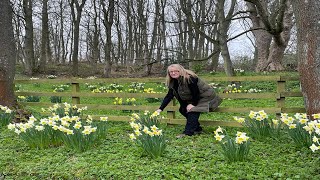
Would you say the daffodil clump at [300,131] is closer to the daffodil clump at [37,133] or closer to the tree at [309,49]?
the tree at [309,49]

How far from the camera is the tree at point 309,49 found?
12.2 feet

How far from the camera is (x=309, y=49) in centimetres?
375

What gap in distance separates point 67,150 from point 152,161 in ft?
4.20

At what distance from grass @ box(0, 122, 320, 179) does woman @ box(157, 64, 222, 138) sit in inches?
12.7

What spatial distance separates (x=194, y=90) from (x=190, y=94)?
0.40 ft

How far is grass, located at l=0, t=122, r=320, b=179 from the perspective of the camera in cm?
301

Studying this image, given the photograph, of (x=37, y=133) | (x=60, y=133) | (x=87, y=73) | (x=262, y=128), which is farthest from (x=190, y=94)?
(x=87, y=73)

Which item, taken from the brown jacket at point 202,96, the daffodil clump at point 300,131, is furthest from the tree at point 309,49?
the brown jacket at point 202,96

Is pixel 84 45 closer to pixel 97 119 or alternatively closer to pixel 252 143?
pixel 97 119

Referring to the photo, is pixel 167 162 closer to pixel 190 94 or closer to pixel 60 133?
pixel 190 94

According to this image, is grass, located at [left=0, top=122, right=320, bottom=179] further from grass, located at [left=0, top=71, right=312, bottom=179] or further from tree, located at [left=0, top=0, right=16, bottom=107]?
tree, located at [left=0, top=0, right=16, bottom=107]

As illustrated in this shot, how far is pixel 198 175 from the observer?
3000 millimetres

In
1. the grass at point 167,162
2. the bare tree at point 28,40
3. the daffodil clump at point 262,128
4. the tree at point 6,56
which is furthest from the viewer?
the bare tree at point 28,40

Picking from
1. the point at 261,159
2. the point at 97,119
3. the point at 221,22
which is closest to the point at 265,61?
the point at 221,22
